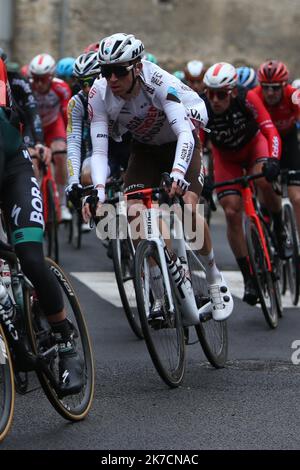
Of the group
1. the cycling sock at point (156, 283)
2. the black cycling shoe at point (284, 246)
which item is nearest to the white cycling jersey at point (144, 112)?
the cycling sock at point (156, 283)

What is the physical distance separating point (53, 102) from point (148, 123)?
6498mm

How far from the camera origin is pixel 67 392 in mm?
6016

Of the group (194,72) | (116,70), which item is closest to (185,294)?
(116,70)

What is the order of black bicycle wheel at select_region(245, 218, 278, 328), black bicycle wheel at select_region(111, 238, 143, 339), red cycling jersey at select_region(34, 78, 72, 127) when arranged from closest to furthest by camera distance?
black bicycle wheel at select_region(111, 238, 143, 339) < black bicycle wheel at select_region(245, 218, 278, 328) < red cycling jersey at select_region(34, 78, 72, 127)

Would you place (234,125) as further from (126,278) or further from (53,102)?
(53,102)

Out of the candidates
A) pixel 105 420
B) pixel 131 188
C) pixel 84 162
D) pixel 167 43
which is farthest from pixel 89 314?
pixel 167 43

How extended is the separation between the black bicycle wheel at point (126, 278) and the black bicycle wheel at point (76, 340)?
2.27 metres

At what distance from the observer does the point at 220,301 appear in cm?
792

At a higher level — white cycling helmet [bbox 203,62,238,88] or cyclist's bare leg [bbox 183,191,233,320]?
white cycling helmet [bbox 203,62,238,88]

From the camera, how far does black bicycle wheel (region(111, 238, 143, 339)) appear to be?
349 inches

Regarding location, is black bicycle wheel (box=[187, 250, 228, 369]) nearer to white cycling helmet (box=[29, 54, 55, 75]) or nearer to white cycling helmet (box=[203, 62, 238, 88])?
white cycling helmet (box=[203, 62, 238, 88])

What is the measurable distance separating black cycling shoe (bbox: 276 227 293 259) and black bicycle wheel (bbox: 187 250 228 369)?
2400mm

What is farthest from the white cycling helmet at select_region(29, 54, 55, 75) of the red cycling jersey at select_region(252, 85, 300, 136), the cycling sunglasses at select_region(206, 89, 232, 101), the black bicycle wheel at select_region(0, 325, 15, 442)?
the black bicycle wheel at select_region(0, 325, 15, 442)

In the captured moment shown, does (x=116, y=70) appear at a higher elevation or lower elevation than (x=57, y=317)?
higher
